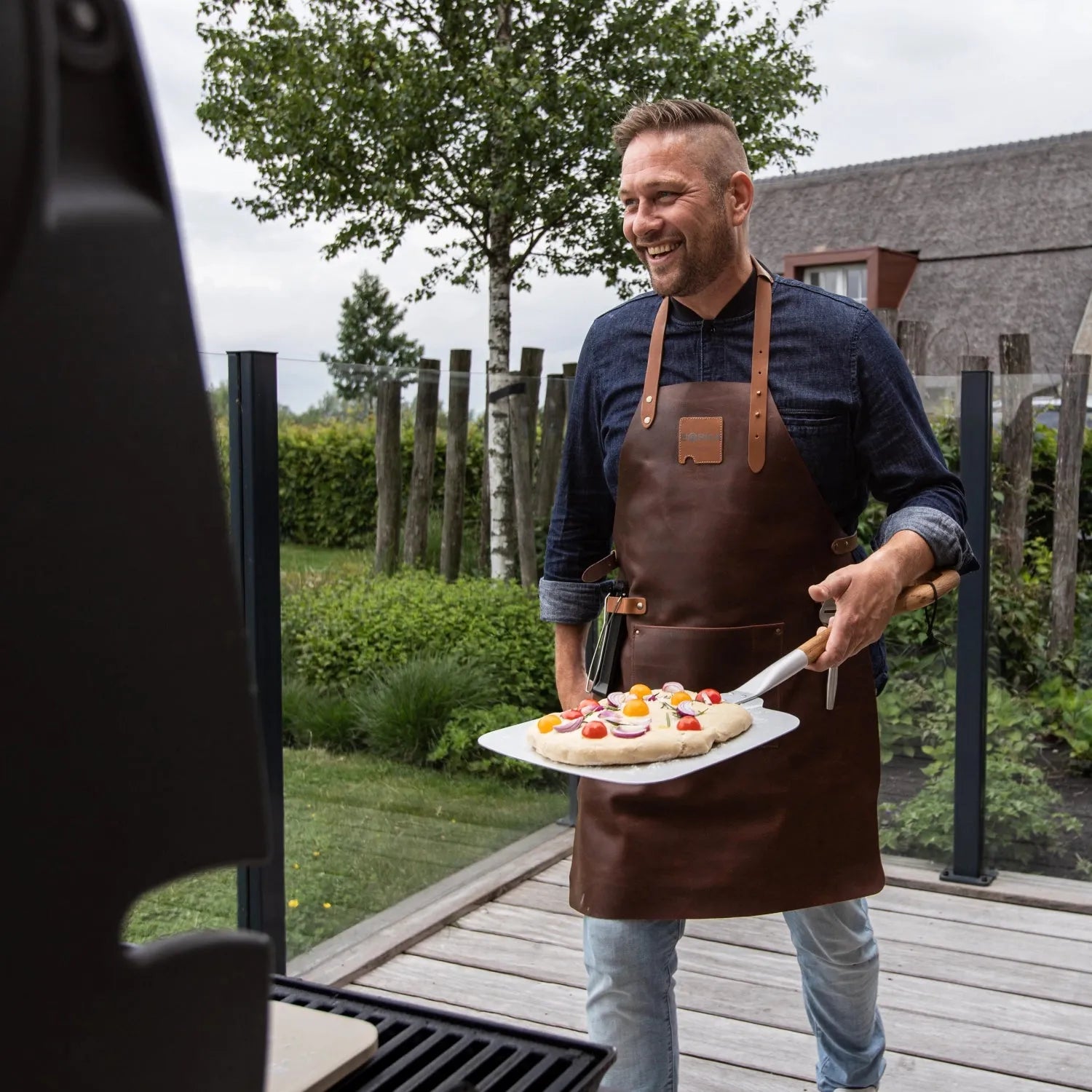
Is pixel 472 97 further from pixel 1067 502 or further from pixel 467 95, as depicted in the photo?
pixel 1067 502

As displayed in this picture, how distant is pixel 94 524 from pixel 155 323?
61mm

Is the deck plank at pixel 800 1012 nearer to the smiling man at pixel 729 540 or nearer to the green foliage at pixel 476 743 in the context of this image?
the green foliage at pixel 476 743

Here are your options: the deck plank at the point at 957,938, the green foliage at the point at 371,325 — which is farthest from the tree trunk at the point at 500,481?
the green foliage at the point at 371,325

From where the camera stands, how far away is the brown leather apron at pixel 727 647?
202cm

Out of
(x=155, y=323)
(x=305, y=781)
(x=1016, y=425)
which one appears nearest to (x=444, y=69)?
(x=1016, y=425)

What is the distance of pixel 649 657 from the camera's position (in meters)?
2.07

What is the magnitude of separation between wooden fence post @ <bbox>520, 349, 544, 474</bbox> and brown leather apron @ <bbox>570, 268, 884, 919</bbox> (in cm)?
181

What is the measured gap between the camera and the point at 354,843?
123 inches

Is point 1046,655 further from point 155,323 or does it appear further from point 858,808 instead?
point 155,323

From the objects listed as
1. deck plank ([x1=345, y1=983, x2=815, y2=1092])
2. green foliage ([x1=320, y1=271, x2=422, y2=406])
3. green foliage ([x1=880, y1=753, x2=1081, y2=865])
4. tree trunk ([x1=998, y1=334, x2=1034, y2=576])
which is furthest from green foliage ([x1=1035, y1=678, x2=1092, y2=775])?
green foliage ([x1=320, y1=271, x2=422, y2=406])

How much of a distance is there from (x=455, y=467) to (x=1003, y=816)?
1821 millimetres

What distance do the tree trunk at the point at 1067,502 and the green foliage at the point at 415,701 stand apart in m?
1.61

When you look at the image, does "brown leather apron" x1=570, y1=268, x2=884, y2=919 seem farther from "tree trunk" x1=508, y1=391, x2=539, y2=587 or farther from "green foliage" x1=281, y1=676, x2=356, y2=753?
"tree trunk" x1=508, y1=391, x2=539, y2=587

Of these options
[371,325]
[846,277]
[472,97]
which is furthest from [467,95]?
[371,325]
